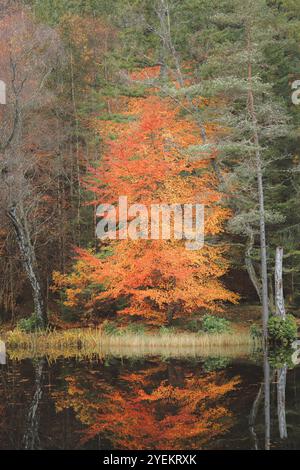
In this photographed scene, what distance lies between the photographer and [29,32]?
2327 cm

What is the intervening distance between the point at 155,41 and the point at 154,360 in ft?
46.7

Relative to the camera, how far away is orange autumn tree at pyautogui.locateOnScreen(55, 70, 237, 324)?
19.2 m

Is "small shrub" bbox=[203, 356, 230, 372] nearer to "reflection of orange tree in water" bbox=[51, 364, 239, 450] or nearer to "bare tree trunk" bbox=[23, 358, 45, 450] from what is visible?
"reflection of orange tree in water" bbox=[51, 364, 239, 450]

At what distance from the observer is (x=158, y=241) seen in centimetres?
1914

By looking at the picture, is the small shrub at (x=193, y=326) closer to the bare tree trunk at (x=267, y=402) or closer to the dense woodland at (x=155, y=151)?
the dense woodland at (x=155, y=151)

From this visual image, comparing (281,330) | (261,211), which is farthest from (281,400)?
(261,211)

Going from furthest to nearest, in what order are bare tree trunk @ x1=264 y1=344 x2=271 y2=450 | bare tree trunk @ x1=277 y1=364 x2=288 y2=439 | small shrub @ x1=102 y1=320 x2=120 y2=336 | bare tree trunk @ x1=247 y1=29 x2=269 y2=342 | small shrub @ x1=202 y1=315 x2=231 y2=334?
1. small shrub @ x1=102 y1=320 x2=120 y2=336
2. small shrub @ x1=202 y1=315 x2=231 y2=334
3. bare tree trunk @ x1=247 y1=29 x2=269 y2=342
4. bare tree trunk @ x1=277 y1=364 x2=288 y2=439
5. bare tree trunk @ x1=264 y1=344 x2=271 y2=450

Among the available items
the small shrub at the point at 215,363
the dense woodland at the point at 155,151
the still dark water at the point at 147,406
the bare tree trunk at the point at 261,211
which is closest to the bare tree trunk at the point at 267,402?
the still dark water at the point at 147,406

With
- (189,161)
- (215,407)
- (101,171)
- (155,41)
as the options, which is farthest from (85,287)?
(215,407)

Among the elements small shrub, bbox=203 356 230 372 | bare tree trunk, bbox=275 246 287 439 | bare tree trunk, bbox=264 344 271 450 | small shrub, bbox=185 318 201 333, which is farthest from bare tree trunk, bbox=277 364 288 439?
small shrub, bbox=185 318 201 333

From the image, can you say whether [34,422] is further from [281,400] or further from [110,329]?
[110,329]

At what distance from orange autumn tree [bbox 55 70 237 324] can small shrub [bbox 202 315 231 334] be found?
0.44 metres

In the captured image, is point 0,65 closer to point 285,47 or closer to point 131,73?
point 131,73

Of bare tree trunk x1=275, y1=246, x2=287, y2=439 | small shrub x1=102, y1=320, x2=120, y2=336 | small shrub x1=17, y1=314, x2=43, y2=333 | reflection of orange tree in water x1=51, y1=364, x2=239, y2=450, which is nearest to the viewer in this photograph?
reflection of orange tree in water x1=51, y1=364, x2=239, y2=450
